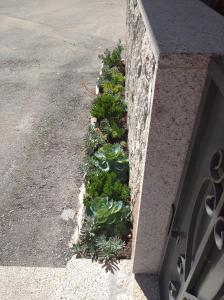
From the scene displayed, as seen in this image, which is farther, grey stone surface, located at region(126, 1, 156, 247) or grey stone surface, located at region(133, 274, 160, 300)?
grey stone surface, located at region(133, 274, 160, 300)

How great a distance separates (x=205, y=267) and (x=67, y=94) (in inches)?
200

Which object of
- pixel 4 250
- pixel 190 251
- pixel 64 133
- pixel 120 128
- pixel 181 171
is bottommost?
pixel 4 250

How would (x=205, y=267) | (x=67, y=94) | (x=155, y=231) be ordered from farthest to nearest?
(x=67, y=94), (x=155, y=231), (x=205, y=267)

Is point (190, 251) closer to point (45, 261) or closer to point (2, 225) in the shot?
point (45, 261)

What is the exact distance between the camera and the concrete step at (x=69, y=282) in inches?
107

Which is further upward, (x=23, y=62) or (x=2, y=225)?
(x=23, y=62)

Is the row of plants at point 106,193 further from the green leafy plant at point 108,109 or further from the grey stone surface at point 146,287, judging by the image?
the grey stone surface at point 146,287

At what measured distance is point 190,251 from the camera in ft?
5.82

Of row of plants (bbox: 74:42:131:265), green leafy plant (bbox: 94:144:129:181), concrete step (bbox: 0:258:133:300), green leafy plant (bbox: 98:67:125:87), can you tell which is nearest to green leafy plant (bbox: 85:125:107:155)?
row of plants (bbox: 74:42:131:265)

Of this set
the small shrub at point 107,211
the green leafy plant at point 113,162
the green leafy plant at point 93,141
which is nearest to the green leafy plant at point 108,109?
the green leafy plant at point 93,141

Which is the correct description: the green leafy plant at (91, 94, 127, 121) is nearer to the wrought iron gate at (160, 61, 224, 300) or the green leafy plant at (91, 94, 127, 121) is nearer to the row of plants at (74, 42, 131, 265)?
the row of plants at (74, 42, 131, 265)

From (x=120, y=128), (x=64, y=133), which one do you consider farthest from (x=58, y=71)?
(x=120, y=128)

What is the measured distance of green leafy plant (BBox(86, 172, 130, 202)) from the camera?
3326 millimetres

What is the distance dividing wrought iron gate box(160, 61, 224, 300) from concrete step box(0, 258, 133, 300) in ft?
2.46
